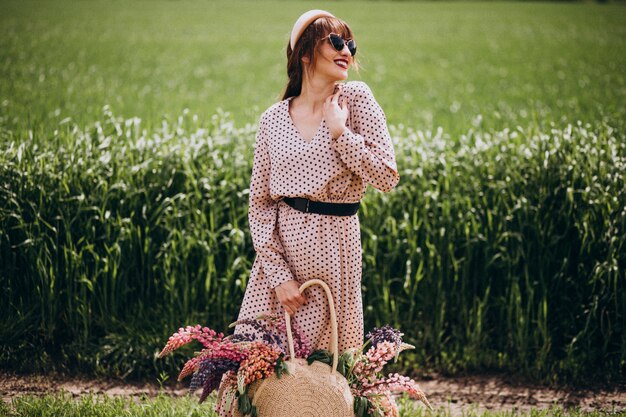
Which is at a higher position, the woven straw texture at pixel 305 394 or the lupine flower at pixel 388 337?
the lupine flower at pixel 388 337

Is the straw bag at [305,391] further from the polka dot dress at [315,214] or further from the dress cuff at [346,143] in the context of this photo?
the dress cuff at [346,143]

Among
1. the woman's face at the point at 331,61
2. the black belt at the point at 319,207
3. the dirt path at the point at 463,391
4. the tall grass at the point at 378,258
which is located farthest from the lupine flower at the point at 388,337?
the tall grass at the point at 378,258

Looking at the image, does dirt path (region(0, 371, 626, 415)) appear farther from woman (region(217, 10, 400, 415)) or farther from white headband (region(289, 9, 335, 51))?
white headband (region(289, 9, 335, 51))

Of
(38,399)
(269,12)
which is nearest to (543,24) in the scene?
(269,12)

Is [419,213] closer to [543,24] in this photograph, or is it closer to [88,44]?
[88,44]

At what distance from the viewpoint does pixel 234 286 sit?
446 centimetres

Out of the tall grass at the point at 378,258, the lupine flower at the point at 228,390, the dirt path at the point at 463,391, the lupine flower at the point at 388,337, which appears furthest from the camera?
the tall grass at the point at 378,258

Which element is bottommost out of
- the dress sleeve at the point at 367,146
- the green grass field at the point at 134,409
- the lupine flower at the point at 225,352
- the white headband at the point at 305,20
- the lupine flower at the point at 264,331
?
the green grass field at the point at 134,409

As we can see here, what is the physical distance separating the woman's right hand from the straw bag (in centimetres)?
17

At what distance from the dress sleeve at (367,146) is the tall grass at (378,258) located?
159 cm

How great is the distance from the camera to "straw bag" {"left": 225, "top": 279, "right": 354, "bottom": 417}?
2582 mm

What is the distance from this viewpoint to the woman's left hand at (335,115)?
2.71 m

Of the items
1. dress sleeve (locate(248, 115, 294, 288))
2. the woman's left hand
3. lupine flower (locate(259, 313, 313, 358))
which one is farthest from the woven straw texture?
the woman's left hand

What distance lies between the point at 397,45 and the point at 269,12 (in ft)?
47.7
